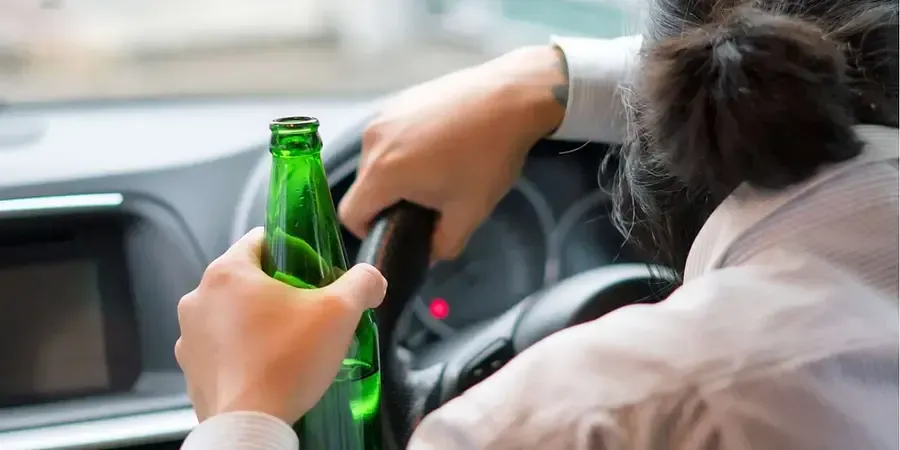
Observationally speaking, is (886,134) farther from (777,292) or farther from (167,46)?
(167,46)

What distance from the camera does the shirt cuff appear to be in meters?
0.42

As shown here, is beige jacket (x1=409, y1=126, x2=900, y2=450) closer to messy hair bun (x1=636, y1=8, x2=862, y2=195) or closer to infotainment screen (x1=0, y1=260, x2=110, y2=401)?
messy hair bun (x1=636, y1=8, x2=862, y2=195)

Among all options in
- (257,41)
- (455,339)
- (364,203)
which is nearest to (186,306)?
(364,203)

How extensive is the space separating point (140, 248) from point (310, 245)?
0.35 meters

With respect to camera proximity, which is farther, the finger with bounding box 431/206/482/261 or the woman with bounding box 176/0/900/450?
the finger with bounding box 431/206/482/261

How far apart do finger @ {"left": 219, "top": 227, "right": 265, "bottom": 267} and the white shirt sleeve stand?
0.92 ft

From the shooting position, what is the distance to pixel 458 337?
769 millimetres

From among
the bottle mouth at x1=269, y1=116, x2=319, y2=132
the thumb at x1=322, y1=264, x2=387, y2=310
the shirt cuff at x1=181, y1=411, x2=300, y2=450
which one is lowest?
the shirt cuff at x1=181, y1=411, x2=300, y2=450

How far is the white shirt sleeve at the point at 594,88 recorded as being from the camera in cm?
71

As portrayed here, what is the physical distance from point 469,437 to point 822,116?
20 centimetres

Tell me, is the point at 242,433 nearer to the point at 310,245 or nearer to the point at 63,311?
the point at 310,245

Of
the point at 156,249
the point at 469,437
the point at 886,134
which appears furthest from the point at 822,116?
the point at 156,249

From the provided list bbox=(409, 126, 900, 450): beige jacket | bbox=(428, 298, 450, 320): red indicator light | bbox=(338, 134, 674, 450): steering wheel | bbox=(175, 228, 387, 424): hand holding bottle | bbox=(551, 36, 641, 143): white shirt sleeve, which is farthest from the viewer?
bbox=(428, 298, 450, 320): red indicator light

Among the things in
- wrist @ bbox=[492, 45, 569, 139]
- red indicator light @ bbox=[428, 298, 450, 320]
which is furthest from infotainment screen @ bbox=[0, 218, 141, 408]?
wrist @ bbox=[492, 45, 569, 139]
